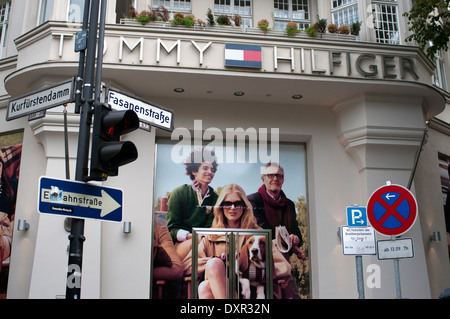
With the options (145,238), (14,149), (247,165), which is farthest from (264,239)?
(14,149)

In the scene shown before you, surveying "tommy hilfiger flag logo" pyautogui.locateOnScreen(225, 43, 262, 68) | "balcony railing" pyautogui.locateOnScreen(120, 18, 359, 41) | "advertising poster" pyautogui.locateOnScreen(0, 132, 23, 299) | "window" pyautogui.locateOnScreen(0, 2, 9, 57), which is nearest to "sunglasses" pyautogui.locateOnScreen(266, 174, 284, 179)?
"tommy hilfiger flag logo" pyautogui.locateOnScreen(225, 43, 262, 68)

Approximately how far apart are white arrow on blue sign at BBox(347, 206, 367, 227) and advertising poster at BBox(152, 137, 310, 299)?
5.95 meters

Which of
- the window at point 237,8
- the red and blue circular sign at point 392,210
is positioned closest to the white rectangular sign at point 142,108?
the red and blue circular sign at point 392,210

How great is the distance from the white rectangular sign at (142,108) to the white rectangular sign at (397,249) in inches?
135

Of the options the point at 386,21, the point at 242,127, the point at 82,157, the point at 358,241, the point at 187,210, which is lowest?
the point at 358,241

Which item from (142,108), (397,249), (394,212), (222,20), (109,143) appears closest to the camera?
(109,143)

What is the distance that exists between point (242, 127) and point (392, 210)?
24.0 ft

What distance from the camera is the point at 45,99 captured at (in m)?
6.36

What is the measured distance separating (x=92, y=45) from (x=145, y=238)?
673 cm

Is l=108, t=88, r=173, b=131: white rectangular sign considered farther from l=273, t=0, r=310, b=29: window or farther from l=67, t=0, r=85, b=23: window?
l=273, t=0, r=310, b=29: window

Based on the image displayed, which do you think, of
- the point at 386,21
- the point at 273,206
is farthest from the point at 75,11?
the point at 386,21

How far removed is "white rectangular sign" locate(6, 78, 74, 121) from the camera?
6.22 metres

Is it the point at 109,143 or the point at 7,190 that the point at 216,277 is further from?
the point at 109,143

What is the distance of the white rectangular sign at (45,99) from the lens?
622 cm
